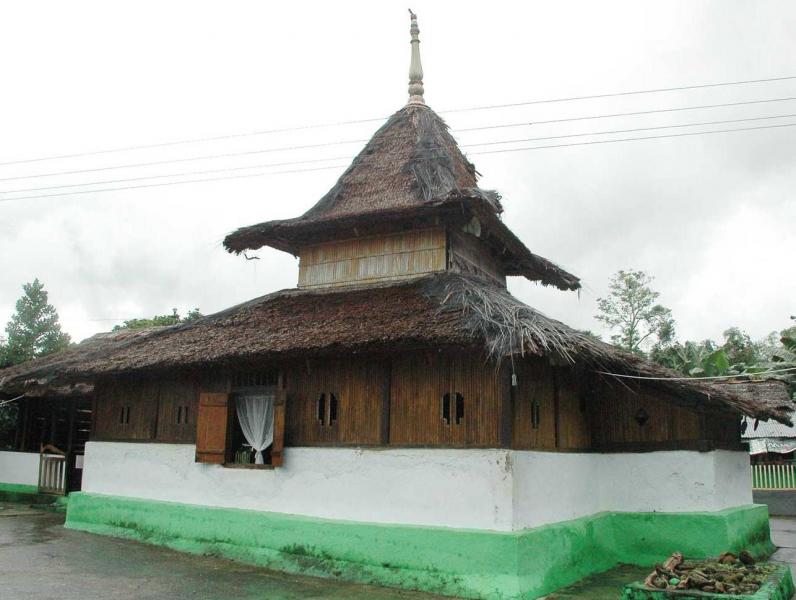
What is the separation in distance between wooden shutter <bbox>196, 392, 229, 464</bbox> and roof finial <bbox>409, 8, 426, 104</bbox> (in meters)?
7.18

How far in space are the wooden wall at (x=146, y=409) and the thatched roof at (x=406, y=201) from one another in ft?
9.53

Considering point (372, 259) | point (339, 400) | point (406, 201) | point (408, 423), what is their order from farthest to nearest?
point (372, 259), point (406, 201), point (339, 400), point (408, 423)

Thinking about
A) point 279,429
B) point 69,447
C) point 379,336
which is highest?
point 379,336

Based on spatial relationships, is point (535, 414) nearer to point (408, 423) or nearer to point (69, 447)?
point (408, 423)

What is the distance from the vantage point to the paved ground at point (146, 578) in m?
8.52

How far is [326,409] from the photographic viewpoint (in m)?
10.6

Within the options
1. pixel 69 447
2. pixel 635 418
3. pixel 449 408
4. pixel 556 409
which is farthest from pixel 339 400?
pixel 69 447

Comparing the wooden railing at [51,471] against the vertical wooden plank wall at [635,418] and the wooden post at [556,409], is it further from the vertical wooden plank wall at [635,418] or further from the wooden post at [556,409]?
the vertical wooden plank wall at [635,418]

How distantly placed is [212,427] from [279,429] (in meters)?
1.30

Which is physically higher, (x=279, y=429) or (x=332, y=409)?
(x=332, y=409)

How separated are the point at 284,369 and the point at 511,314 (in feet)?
12.3

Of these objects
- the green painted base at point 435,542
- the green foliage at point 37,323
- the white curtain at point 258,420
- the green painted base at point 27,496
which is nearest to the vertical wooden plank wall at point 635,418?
the green painted base at point 435,542

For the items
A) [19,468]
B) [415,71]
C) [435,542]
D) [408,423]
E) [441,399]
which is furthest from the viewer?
[19,468]

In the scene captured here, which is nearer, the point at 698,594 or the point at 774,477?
the point at 698,594
